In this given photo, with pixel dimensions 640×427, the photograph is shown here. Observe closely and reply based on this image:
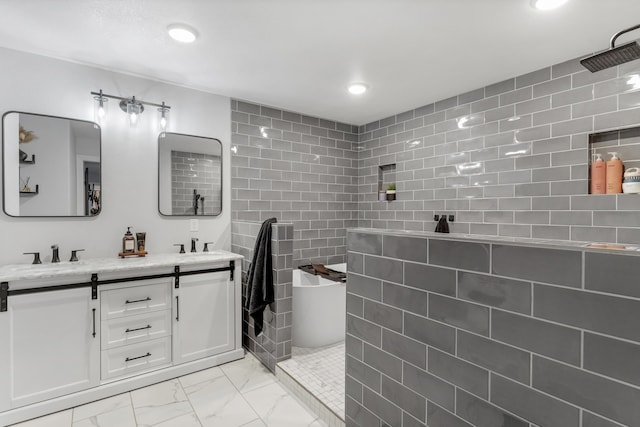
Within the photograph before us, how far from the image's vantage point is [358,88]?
2932 millimetres

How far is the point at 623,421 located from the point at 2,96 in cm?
366

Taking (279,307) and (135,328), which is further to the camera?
(279,307)

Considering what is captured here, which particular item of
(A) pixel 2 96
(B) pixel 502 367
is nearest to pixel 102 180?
(A) pixel 2 96

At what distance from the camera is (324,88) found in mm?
2971

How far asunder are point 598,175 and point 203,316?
319cm

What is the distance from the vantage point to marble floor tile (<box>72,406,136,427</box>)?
75.8 inches

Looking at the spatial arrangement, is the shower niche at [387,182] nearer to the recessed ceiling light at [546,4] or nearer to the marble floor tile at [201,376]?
the recessed ceiling light at [546,4]

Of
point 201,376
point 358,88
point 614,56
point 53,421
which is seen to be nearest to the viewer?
point 614,56

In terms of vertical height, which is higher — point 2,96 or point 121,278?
point 2,96

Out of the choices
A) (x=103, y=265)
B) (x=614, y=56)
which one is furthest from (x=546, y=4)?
(x=103, y=265)

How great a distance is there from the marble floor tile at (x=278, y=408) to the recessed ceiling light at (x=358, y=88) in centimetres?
265

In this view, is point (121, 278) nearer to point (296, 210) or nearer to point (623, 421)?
point (296, 210)

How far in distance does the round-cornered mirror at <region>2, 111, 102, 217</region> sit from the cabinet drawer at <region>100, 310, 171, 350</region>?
36.7 inches

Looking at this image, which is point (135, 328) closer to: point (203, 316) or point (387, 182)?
point (203, 316)
